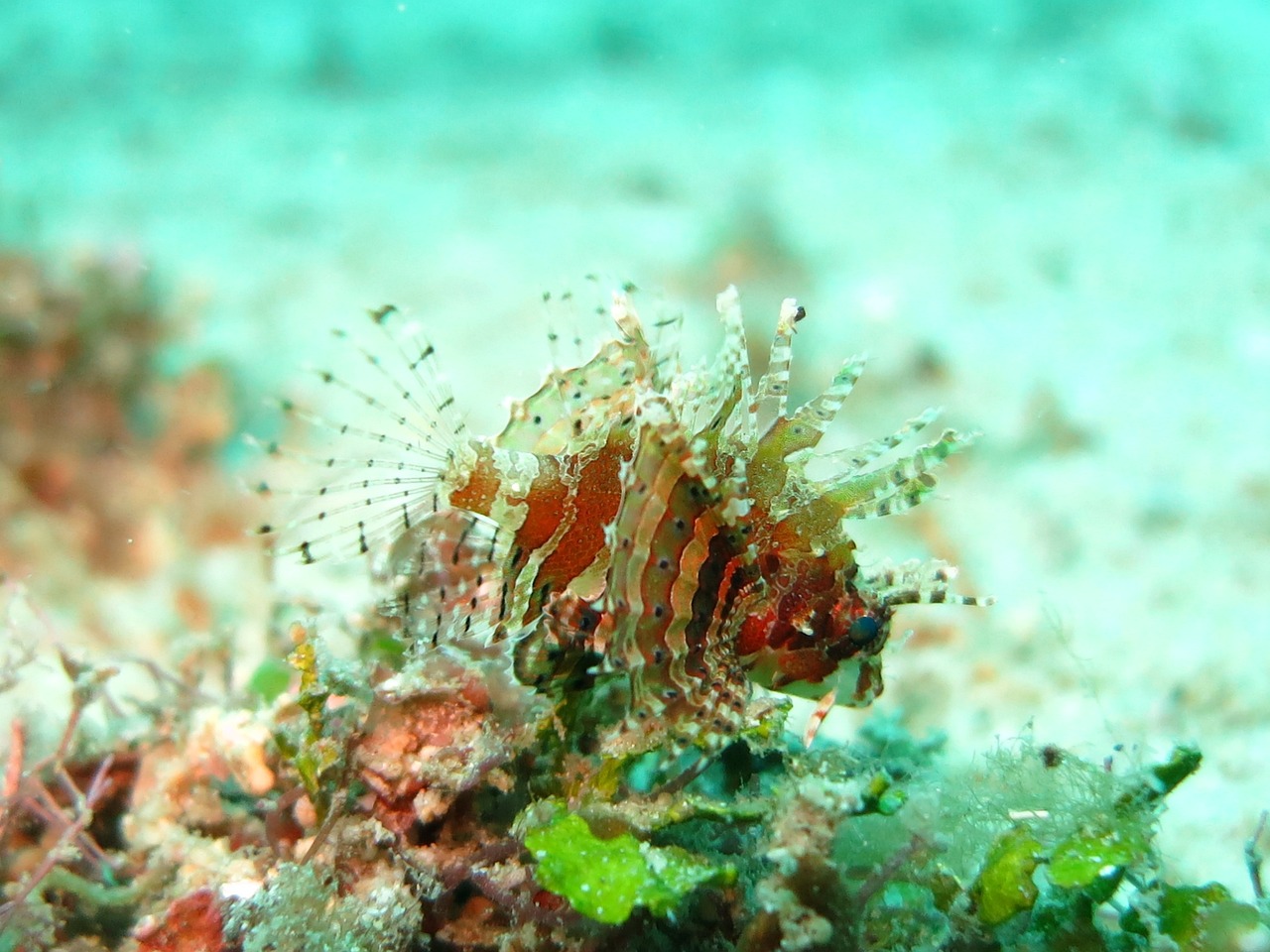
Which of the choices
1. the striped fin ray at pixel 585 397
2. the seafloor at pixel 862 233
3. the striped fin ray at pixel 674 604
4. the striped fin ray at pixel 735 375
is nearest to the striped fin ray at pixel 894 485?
the striped fin ray at pixel 735 375

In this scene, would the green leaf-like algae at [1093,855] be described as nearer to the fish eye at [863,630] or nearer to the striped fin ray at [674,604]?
the fish eye at [863,630]

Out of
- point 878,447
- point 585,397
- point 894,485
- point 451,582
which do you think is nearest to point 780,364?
point 878,447

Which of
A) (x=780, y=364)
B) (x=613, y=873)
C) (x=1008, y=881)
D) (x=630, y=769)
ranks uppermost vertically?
(x=780, y=364)

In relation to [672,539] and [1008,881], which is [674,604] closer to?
[672,539]

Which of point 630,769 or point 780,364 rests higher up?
point 780,364

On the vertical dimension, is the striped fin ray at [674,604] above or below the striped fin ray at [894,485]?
below

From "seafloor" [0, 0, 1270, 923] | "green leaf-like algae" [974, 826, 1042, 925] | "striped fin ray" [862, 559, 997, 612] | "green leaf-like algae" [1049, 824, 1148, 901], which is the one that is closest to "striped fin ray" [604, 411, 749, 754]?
"striped fin ray" [862, 559, 997, 612]
